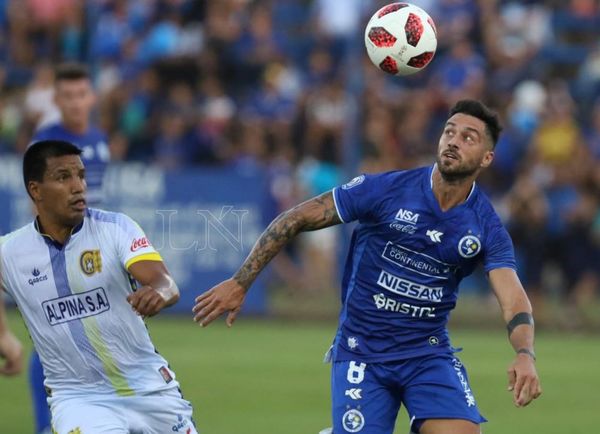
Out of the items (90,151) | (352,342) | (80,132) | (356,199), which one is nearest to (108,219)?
(356,199)

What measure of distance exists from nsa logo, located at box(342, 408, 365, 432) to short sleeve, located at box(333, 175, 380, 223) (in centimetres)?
A: 109

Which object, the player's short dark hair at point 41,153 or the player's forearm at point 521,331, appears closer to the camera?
the player's forearm at point 521,331

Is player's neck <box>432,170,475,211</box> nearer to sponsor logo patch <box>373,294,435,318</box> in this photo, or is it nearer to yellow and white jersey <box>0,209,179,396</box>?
sponsor logo patch <box>373,294,435,318</box>

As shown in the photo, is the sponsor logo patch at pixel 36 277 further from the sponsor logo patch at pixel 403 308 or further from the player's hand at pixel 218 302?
the sponsor logo patch at pixel 403 308

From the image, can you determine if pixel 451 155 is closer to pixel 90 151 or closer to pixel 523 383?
pixel 523 383

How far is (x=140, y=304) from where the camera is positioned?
654cm

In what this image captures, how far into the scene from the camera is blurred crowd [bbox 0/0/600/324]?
64.2 ft

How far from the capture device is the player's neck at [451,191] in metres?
7.73

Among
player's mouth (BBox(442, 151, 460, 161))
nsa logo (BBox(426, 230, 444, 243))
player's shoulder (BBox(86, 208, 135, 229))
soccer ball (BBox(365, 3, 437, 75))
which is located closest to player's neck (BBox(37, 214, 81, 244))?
player's shoulder (BBox(86, 208, 135, 229))

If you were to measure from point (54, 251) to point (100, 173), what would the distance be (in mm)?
3427

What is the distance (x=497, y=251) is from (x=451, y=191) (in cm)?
45

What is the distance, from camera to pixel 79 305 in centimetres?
725

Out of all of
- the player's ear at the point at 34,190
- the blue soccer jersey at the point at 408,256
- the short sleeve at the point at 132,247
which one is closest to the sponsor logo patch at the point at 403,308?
the blue soccer jersey at the point at 408,256

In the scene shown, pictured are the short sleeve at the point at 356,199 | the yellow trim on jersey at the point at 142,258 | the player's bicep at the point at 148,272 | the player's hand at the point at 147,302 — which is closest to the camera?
the player's hand at the point at 147,302
